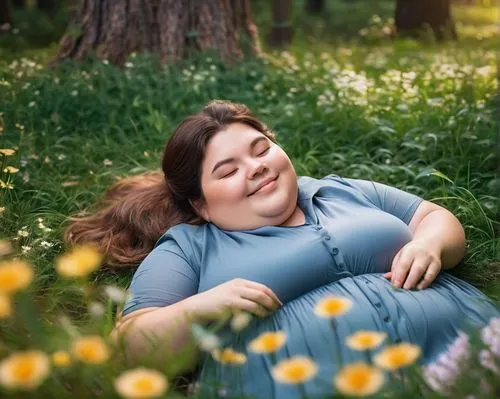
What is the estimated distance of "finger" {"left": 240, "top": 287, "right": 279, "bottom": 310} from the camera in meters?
2.02

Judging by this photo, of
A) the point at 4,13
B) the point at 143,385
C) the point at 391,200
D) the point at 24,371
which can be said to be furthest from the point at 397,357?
the point at 4,13

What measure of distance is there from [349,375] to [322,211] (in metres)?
1.35

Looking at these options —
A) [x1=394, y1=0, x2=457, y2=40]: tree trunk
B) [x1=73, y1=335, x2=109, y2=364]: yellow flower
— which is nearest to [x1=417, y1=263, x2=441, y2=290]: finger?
[x1=73, y1=335, x2=109, y2=364]: yellow flower

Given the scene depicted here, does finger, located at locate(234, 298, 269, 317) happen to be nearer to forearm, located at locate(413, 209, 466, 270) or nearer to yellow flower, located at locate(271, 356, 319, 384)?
forearm, located at locate(413, 209, 466, 270)

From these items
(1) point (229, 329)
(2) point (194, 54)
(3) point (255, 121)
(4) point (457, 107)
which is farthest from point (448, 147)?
(2) point (194, 54)

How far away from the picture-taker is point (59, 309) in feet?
8.69

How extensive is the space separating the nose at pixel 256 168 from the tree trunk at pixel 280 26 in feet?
19.6

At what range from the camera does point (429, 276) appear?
223 cm

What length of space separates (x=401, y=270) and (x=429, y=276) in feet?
0.28

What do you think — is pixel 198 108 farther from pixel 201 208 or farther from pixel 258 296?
pixel 258 296

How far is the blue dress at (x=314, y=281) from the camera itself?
200 centimetres

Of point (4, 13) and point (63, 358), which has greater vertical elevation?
point (63, 358)

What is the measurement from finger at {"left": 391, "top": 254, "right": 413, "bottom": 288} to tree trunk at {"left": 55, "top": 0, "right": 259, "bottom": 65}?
131 inches

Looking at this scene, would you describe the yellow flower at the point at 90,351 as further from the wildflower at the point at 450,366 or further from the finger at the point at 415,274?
the finger at the point at 415,274
